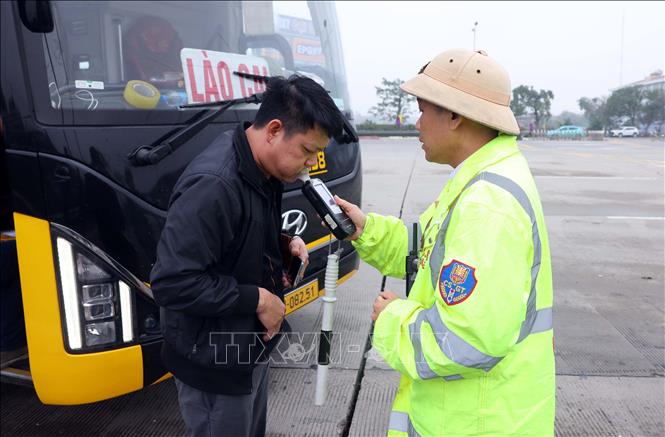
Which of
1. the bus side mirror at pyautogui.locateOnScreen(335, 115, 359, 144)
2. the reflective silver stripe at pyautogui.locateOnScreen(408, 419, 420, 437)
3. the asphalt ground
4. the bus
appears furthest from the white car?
the reflective silver stripe at pyautogui.locateOnScreen(408, 419, 420, 437)

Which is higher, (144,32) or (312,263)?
(144,32)

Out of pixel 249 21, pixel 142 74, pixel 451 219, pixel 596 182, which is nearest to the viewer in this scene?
pixel 451 219

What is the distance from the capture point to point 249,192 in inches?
62.9

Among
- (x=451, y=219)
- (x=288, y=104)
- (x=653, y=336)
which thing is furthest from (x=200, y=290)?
(x=653, y=336)

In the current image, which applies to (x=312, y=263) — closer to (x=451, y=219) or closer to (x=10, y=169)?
(x=10, y=169)

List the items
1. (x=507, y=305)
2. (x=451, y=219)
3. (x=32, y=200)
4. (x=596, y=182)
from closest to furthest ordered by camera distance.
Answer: (x=507, y=305) → (x=451, y=219) → (x=32, y=200) → (x=596, y=182)

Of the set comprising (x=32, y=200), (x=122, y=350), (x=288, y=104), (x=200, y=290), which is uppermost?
(x=288, y=104)

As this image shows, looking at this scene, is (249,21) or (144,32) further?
(249,21)

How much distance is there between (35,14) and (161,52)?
58 centimetres

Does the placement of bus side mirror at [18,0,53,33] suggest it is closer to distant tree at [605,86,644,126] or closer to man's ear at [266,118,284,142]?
man's ear at [266,118,284,142]

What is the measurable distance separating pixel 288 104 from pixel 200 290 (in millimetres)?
585

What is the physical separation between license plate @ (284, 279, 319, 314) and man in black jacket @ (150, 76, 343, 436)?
39.4 inches

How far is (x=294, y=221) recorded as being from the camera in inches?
112

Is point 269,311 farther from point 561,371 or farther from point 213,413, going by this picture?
point 561,371
